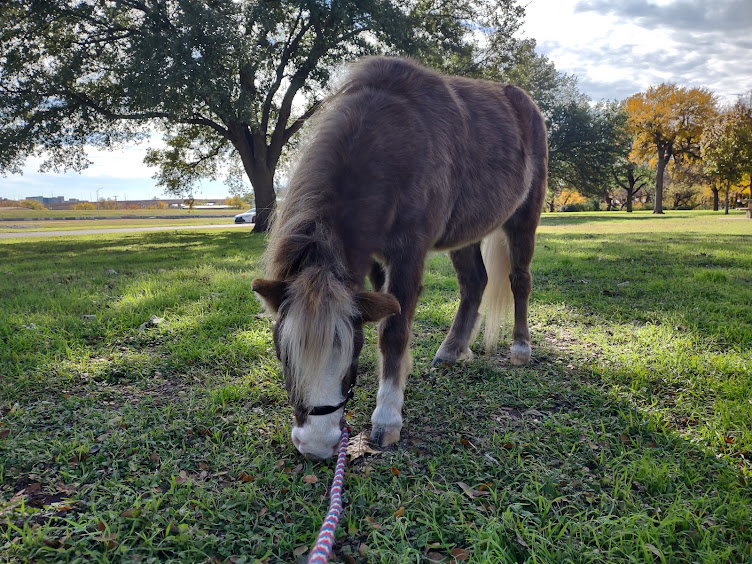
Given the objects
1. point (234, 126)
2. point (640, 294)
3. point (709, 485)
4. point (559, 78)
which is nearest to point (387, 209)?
point (709, 485)

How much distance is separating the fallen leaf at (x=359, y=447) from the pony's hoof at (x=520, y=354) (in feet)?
6.09

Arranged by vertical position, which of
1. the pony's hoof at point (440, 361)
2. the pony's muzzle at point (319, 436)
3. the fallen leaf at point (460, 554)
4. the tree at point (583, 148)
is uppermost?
the tree at point (583, 148)

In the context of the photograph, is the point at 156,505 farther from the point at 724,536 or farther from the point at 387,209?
the point at 724,536

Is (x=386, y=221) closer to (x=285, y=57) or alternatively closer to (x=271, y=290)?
(x=271, y=290)

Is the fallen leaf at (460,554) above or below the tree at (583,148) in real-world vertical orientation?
below

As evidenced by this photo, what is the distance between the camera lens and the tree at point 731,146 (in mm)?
25250

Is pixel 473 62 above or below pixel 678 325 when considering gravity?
above

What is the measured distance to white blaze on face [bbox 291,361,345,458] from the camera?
2.16 meters

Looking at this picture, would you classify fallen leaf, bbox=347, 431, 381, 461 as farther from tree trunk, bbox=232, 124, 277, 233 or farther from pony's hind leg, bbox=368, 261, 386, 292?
tree trunk, bbox=232, 124, 277, 233

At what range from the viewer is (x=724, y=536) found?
1938 millimetres

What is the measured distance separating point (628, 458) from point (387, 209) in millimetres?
2065

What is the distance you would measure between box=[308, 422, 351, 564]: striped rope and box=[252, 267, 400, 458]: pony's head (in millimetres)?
96

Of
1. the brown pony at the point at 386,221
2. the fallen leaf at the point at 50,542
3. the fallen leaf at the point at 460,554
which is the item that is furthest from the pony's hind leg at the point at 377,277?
the fallen leaf at the point at 50,542

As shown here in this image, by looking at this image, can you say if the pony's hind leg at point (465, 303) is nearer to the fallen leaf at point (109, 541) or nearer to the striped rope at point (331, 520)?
the striped rope at point (331, 520)
